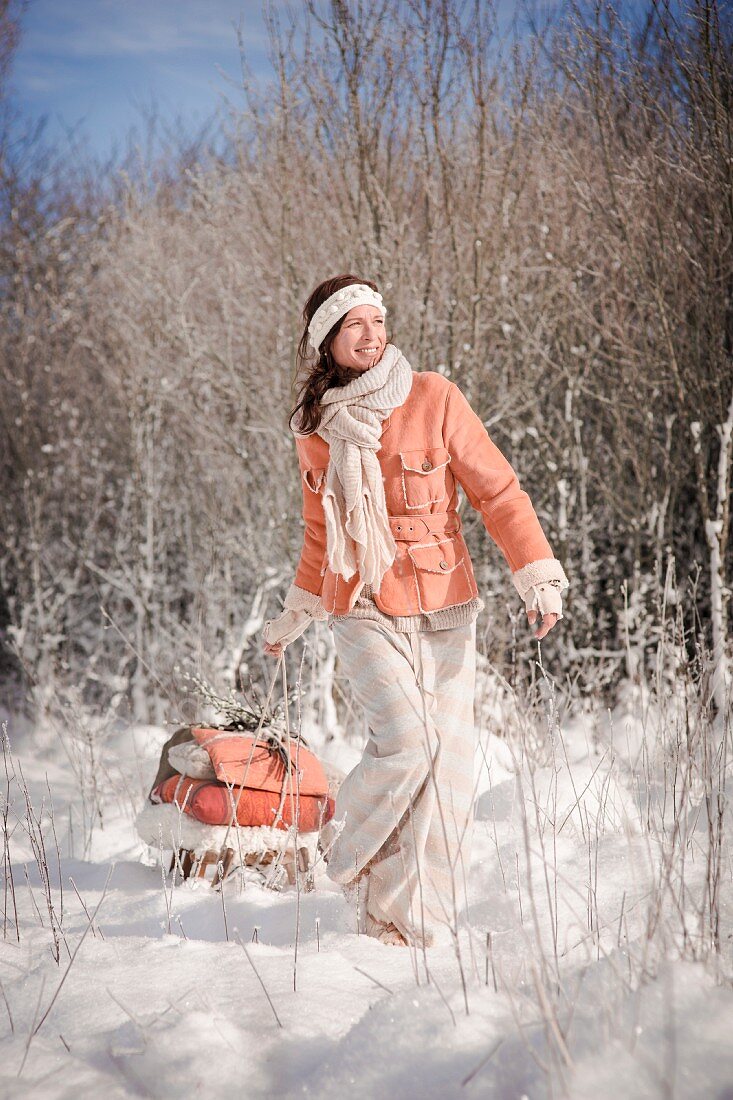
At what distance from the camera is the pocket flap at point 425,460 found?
235cm

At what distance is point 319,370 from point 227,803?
147cm

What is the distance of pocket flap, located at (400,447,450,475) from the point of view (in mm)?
2352

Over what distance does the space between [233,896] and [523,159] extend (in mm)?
4485

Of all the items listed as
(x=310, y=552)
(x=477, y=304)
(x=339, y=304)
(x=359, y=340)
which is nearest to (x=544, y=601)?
(x=310, y=552)

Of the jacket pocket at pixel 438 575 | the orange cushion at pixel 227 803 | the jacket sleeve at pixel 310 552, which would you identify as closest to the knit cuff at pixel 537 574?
the jacket pocket at pixel 438 575

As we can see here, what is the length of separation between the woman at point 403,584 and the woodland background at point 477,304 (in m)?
0.80

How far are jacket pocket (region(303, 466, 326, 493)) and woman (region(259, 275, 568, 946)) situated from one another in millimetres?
32

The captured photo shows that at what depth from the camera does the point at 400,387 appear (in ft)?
7.75

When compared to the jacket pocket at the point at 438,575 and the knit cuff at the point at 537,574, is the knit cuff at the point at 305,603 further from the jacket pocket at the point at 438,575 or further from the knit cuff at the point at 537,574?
the knit cuff at the point at 537,574

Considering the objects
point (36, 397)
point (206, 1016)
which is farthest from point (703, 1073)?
point (36, 397)

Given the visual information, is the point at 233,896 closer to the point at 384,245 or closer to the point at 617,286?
the point at 384,245

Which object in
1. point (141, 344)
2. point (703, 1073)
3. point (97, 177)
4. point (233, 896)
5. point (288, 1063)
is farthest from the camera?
point (97, 177)

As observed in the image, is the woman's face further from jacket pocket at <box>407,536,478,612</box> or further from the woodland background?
the woodland background

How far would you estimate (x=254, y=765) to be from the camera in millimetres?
2916
